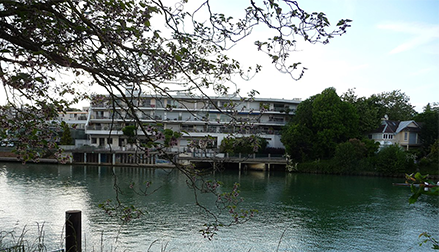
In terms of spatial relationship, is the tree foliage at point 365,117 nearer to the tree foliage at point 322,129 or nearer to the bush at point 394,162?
the tree foliage at point 322,129

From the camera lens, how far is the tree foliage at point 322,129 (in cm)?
4175

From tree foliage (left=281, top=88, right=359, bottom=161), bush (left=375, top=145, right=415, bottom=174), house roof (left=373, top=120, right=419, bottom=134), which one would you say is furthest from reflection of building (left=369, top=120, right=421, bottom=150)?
bush (left=375, top=145, right=415, bottom=174)

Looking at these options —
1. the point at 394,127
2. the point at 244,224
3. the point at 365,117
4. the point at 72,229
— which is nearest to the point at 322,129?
the point at 365,117

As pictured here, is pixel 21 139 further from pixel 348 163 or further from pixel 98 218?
pixel 348 163

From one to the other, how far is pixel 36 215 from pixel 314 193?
1778cm

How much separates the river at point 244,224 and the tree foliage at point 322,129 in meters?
11.8

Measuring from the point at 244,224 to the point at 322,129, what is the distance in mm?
28184

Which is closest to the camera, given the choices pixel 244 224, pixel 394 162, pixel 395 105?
pixel 244 224

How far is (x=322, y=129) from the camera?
140ft

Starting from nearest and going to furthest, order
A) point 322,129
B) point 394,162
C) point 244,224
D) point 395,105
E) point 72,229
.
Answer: point 72,229, point 244,224, point 394,162, point 322,129, point 395,105

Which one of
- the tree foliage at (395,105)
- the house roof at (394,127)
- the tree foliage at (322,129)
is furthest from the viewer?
the tree foliage at (395,105)

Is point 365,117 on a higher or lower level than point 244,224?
higher

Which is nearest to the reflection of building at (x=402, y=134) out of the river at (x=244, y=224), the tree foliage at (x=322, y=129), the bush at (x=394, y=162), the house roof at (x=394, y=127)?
the house roof at (x=394, y=127)

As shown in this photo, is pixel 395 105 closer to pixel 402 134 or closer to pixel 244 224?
pixel 402 134
